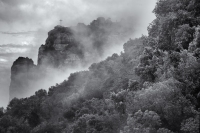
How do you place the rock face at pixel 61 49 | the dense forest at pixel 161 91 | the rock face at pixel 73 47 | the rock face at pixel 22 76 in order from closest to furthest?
the dense forest at pixel 161 91 → the rock face at pixel 61 49 → the rock face at pixel 73 47 → the rock face at pixel 22 76

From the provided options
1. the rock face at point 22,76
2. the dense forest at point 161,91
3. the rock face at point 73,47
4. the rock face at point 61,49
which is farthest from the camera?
the rock face at point 22,76

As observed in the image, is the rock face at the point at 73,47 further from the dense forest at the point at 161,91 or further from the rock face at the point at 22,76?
the dense forest at the point at 161,91

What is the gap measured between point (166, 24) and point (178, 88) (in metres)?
8.51

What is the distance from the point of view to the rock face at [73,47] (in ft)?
405

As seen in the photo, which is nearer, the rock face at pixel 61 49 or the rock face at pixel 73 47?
the rock face at pixel 61 49

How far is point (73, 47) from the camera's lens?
12400 centimetres

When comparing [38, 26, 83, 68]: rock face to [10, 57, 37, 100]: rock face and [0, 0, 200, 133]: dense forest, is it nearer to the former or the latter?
[10, 57, 37, 100]: rock face

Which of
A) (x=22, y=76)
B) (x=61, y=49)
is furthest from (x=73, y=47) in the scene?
(x=22, y=76)

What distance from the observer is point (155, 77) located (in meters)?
22.8

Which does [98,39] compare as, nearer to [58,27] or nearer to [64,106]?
[58,27]

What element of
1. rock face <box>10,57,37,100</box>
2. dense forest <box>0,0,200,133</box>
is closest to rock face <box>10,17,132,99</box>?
rock face <box>10,57,37,100</box>

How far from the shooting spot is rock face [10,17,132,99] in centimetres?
12356

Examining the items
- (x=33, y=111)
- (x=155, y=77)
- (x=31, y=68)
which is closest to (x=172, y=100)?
(x=155, y=77)

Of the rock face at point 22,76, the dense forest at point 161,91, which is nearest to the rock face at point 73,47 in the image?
the rock face at point 22,76
